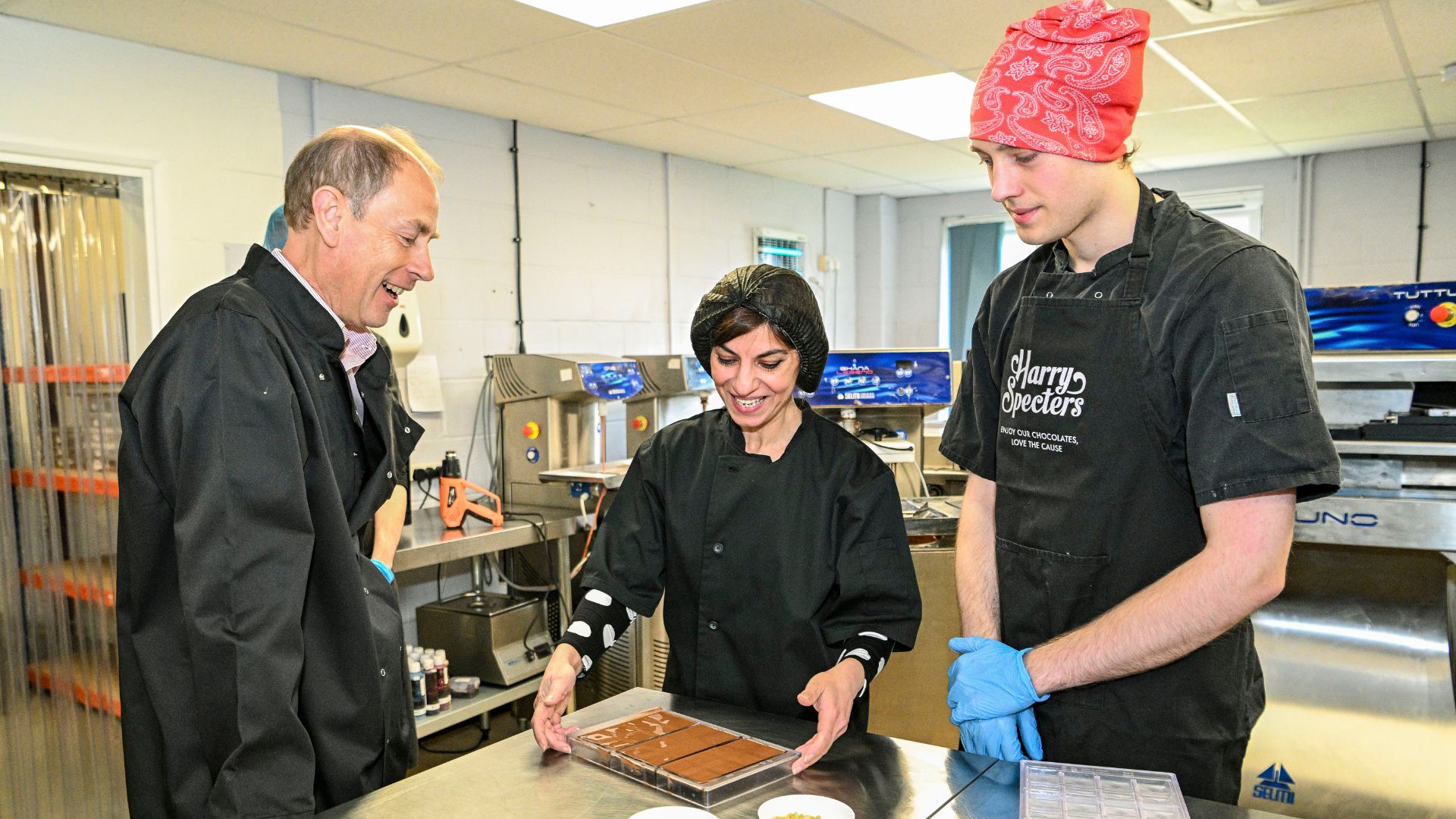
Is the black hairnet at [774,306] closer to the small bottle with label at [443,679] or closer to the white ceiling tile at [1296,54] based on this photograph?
the small bottle with label at [443,679]

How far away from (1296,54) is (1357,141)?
88.5 inches

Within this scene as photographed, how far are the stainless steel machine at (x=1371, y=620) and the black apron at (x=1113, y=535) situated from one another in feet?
2.79

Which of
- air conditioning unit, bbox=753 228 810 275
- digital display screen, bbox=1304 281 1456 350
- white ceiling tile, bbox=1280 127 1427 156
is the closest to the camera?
digital display screen, bbox=1304 281 1456 350

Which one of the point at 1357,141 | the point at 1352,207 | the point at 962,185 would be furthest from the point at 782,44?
the point at 1352,207

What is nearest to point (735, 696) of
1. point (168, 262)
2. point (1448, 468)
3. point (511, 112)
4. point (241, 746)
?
point (241, 746)

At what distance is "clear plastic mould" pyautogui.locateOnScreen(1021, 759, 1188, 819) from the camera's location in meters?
1.09

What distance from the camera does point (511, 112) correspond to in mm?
4492

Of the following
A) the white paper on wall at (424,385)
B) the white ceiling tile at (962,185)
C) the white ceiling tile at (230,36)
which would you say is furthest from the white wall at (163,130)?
the white ceiling tile at (962,185)

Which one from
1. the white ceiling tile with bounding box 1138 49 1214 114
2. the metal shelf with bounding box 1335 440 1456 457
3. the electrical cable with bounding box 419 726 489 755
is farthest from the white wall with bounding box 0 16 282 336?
the metal shelf with bounding box 1335 440 1456 457

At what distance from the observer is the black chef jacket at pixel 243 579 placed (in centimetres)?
128

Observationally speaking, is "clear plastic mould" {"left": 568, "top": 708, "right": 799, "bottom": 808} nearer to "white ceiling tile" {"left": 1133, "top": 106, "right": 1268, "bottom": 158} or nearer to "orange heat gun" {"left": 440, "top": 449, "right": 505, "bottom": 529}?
"orange heat gun" {"left": 440, "top": 449, "right": 505, "bottom": 529}

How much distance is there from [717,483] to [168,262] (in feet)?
8.53

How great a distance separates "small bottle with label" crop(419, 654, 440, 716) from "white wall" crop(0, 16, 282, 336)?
151 cm

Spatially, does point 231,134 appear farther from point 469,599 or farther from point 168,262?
point 469,599
